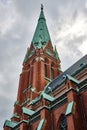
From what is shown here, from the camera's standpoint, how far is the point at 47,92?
27.4 meters

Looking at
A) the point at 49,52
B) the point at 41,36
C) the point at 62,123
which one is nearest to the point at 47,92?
the point at 62,123

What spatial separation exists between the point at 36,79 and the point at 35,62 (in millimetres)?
4381

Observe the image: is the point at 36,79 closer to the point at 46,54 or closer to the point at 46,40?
the point at 46,54

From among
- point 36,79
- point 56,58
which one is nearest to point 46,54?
point 56,58

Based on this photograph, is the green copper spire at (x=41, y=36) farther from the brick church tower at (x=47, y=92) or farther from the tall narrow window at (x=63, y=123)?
the tall narrow window at (x=63, y=123)

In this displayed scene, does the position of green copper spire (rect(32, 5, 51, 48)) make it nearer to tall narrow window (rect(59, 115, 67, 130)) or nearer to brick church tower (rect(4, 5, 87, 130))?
brick church tower (rect(4, 5, 87, 130))

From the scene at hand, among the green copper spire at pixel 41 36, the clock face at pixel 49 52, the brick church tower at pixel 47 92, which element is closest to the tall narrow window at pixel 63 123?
the brick church tower at pixel 47 92

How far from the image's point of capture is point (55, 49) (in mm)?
41719

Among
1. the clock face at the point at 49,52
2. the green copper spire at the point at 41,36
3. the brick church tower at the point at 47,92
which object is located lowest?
the brick church tower at the point at 47,92

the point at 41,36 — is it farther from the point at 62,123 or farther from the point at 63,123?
the point at 63,123

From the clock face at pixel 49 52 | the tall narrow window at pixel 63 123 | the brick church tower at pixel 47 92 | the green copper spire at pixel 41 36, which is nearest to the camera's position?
the brick church tower at pixel 47 92

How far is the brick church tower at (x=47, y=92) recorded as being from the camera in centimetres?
1791

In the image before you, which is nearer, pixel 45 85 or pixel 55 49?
pixel 45 85

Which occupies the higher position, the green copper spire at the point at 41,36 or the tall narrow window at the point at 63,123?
the green copper spire at the point at 41,36
